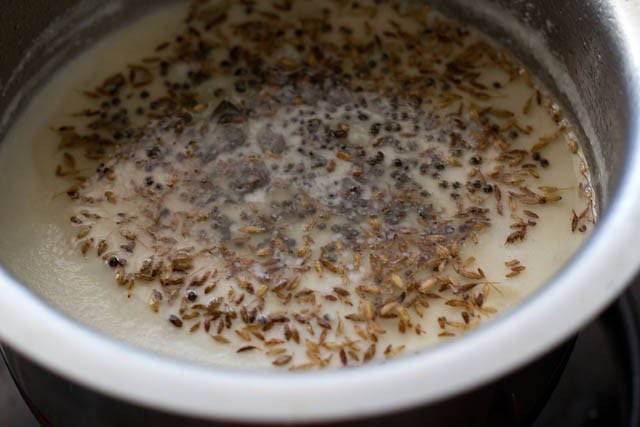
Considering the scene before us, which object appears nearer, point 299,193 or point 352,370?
point 352,370

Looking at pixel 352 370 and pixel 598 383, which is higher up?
pixel 352 370

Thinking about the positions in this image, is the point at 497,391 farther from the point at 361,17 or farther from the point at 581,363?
the point at 361,17

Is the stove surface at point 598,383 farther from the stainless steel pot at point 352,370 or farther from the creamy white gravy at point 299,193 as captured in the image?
the stainless steel pot at point 352,370

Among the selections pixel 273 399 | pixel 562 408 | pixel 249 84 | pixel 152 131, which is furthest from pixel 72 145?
pixel 562 408

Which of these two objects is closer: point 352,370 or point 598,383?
point 352,370

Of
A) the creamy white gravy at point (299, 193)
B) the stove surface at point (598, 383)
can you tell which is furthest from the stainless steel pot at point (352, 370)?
the stove surface at point (598, 383)

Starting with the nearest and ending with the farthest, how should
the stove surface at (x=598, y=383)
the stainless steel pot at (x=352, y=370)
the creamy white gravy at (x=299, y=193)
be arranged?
the stainless steel pot at (x=352, y=370)
the creamy white gravy at (x=299, y=193)
the stove surface at (x=598, y=383)

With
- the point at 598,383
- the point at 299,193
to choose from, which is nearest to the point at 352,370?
the point at 299,193

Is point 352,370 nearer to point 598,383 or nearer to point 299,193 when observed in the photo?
point 299,193

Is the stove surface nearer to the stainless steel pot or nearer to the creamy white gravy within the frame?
the creamy white gravy

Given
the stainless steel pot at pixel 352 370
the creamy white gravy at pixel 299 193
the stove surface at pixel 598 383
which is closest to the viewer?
the stainless steel pot at pixel 352 370
